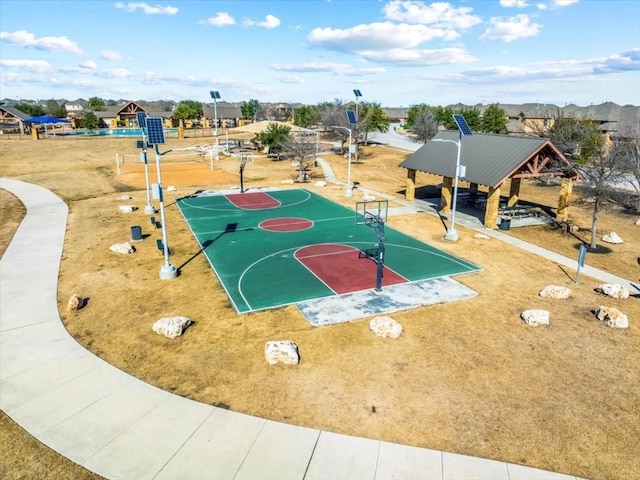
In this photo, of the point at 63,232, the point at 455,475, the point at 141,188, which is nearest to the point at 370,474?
the point at 455,475

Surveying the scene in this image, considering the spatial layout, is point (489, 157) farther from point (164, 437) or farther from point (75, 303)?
point (164, 437)

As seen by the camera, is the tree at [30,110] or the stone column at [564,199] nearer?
the stone column at [564,199]

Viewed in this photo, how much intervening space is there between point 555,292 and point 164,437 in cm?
1854

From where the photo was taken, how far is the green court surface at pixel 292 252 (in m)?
21.9

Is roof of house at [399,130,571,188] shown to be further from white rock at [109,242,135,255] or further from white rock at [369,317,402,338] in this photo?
white rock at [109,242,135,255]

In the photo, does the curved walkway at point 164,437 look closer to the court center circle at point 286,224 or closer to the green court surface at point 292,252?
the green court surface at point 292,252

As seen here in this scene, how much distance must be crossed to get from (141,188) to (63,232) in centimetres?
1749

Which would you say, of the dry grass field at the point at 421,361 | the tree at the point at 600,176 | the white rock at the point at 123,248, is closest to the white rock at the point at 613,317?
the dry grass field at the point at 421,361

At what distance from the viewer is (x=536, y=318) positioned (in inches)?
722

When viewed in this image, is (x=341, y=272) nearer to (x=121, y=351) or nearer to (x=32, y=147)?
(x=121, y=351)

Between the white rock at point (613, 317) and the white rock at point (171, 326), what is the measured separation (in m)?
18.0

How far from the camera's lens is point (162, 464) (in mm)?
11195

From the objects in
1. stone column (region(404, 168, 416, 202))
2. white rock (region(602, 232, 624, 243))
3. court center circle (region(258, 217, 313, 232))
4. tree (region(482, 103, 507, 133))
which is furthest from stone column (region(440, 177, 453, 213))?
tree (region(482, 103, 507, 133))

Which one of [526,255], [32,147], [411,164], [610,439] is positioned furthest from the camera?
[32,147]
